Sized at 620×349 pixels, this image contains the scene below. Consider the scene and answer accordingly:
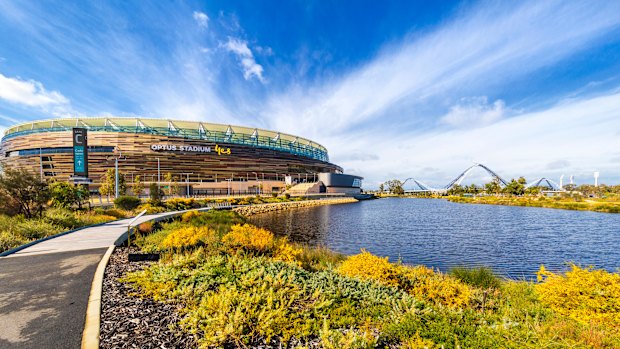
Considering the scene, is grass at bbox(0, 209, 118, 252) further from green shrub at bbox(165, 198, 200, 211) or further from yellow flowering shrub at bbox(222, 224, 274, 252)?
green shrub at bbox(165, 198, 200, 211)

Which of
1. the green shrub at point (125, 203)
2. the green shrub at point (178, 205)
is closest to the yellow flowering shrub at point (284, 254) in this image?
the green shrub at point (125, 203)

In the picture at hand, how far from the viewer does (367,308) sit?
5.46m

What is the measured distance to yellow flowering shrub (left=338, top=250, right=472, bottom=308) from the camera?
696 cm

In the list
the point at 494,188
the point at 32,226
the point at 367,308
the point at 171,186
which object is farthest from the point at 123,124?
the point at 494,188

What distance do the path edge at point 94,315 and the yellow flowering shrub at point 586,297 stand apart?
9944 mm

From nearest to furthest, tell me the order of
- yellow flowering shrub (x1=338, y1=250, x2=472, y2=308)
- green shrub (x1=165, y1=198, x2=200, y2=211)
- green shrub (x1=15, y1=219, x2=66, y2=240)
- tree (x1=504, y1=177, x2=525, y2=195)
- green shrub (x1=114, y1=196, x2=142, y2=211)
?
1. yellow flowering shrub (x1=338, y1=250, x2=472, y2=308)
2. green shrub (x1=15, y1=219, x2=66, y2=240)
3. green shrub (x1=114, y1=196, x2=142, y2=211)
4. green shrub (x1=165, y1=198, x2=200, y2=211)
5. tree (x1=504, y1=177, x2=525, y2=195)

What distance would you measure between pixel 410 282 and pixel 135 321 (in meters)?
7.25

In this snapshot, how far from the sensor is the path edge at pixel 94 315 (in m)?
4.02

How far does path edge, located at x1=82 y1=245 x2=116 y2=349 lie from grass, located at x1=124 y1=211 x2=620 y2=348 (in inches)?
27.7

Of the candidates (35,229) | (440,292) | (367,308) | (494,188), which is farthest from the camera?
(494,188)

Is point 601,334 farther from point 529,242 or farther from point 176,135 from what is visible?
point 176,135

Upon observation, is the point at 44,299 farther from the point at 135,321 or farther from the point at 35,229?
the point at 35,229

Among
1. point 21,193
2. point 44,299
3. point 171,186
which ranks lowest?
point 44,299

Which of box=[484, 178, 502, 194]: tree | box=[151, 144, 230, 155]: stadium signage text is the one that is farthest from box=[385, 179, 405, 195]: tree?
box=[151, 144, 230, 155]: stadium signage text
